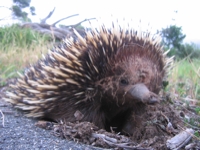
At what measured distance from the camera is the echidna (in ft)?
9.43

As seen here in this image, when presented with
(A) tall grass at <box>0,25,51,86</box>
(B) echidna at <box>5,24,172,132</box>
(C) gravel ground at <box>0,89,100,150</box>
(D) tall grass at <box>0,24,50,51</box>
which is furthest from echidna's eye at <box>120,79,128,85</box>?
(D) tall grass at <box>0,24,50,51</box>

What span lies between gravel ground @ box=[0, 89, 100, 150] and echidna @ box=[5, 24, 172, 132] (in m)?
0.34

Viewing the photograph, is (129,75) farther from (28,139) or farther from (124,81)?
(28,139)

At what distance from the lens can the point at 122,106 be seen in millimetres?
3074


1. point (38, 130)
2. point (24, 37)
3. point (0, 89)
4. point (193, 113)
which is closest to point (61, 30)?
point (24, 37)

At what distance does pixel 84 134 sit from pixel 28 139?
1.46ft

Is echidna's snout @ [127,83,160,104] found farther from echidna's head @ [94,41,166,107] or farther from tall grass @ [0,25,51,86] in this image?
tall grass @ [0,25,51,86]

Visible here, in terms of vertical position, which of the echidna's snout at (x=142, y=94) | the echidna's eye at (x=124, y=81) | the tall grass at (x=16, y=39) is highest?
the tall grass at (x=16, y=39)

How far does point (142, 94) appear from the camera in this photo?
8.57 ft

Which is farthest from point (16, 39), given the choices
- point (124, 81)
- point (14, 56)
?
point (124, 81)

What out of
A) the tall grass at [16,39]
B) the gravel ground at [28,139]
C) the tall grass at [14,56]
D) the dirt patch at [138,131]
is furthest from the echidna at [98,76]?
the tall grass at [16,39]

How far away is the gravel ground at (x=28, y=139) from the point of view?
2.24 metres

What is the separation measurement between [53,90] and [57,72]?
0.17 metres

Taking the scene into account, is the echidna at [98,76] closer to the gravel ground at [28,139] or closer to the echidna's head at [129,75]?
the echidna's head at [129,75]
